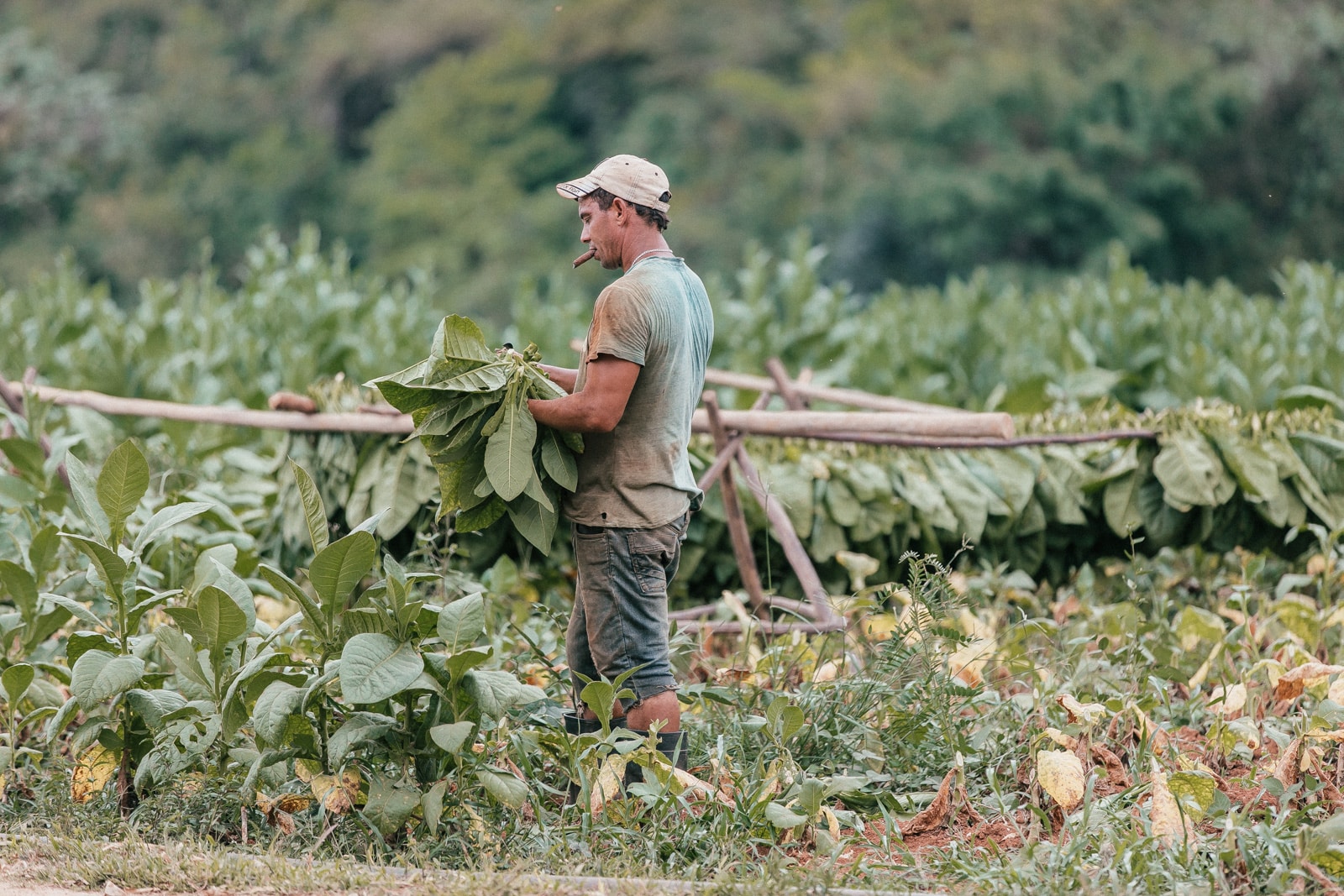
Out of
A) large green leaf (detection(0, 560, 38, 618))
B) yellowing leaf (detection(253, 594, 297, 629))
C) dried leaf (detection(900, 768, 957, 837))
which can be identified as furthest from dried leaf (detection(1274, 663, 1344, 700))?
large green leaf (detection(0, 560, 38, 618))

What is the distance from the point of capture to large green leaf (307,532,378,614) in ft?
10.9

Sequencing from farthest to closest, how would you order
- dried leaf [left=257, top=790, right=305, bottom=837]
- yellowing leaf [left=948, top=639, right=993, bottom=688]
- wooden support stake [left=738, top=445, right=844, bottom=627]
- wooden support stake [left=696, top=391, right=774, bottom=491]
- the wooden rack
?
wooden support stake [left=696, top=391, right=774, bottom=491] → wooden support stake [left=738, top=445, right=844, bottom=627] → the wooden rack → yellowing leaf [left=948, top=639, right=993, bottom=688] → dried leaf [left=257, top=790, right=305, bottom=837]

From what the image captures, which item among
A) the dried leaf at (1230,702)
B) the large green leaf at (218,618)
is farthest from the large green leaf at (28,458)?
the dried leaf at (1230,702)

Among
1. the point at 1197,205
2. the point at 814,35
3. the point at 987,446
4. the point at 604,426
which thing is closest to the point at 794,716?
the point at 604,426

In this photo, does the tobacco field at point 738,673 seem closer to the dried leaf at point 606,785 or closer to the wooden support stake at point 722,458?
the dried leaf at point 606,785

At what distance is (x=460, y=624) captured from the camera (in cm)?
341

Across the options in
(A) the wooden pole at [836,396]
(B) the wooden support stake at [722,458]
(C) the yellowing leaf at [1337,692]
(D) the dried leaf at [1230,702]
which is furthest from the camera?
(A) the wooden pole at [836,396]

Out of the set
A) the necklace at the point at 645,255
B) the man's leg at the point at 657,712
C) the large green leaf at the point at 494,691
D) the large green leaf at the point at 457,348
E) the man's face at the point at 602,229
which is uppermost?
the man's face at the point at 602,229

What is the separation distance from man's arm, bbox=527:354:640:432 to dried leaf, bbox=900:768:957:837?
127 centimetres

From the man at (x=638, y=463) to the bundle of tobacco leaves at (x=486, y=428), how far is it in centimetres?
8

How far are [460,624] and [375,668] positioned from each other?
25cm

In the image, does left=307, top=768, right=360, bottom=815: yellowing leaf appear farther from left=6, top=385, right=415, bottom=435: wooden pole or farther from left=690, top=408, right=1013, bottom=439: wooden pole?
left=6, top=385, right=415, bottom=435: wooden pole

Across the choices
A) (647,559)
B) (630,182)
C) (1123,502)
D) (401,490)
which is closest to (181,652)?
(647,559)

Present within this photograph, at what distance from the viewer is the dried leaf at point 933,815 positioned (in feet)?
11.6
